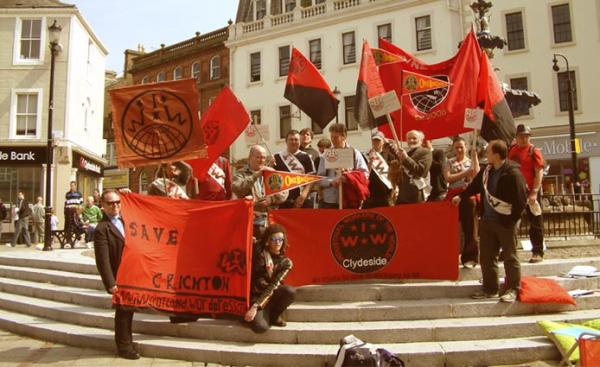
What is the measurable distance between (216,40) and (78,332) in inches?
1264

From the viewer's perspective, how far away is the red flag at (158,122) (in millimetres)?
6609

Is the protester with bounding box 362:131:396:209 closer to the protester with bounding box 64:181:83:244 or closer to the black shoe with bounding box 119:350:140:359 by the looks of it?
the black shoe with bounding box 119:350:140:359

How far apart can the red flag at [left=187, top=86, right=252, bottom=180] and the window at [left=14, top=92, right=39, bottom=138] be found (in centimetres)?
2032

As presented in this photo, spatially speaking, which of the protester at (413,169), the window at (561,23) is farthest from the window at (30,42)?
the window at (561,23)

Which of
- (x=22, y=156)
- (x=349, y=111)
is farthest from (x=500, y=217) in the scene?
(x=349, y=111)

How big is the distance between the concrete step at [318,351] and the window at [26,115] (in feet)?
71.7

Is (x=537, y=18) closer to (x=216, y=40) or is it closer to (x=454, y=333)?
(x=216, y=40)

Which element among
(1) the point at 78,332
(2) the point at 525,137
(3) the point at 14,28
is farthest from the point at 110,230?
(3) the point at 14,28

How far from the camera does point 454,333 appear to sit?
18.5 ft

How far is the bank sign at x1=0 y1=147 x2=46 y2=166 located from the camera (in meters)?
23.9

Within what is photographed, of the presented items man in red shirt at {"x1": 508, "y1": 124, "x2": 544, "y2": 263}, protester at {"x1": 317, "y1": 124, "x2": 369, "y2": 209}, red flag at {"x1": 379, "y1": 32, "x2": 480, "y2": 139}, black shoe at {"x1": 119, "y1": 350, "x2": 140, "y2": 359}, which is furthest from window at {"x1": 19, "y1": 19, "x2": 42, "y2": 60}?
man in red shirt at {"x1": 508, "y1": 124, "x2": 544, "y2": 263}

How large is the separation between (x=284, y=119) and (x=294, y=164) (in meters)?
25.5

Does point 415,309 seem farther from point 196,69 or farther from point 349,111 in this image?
point 196,69

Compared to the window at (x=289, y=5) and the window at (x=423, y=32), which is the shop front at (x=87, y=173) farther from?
the window at (x=423, y=32)
